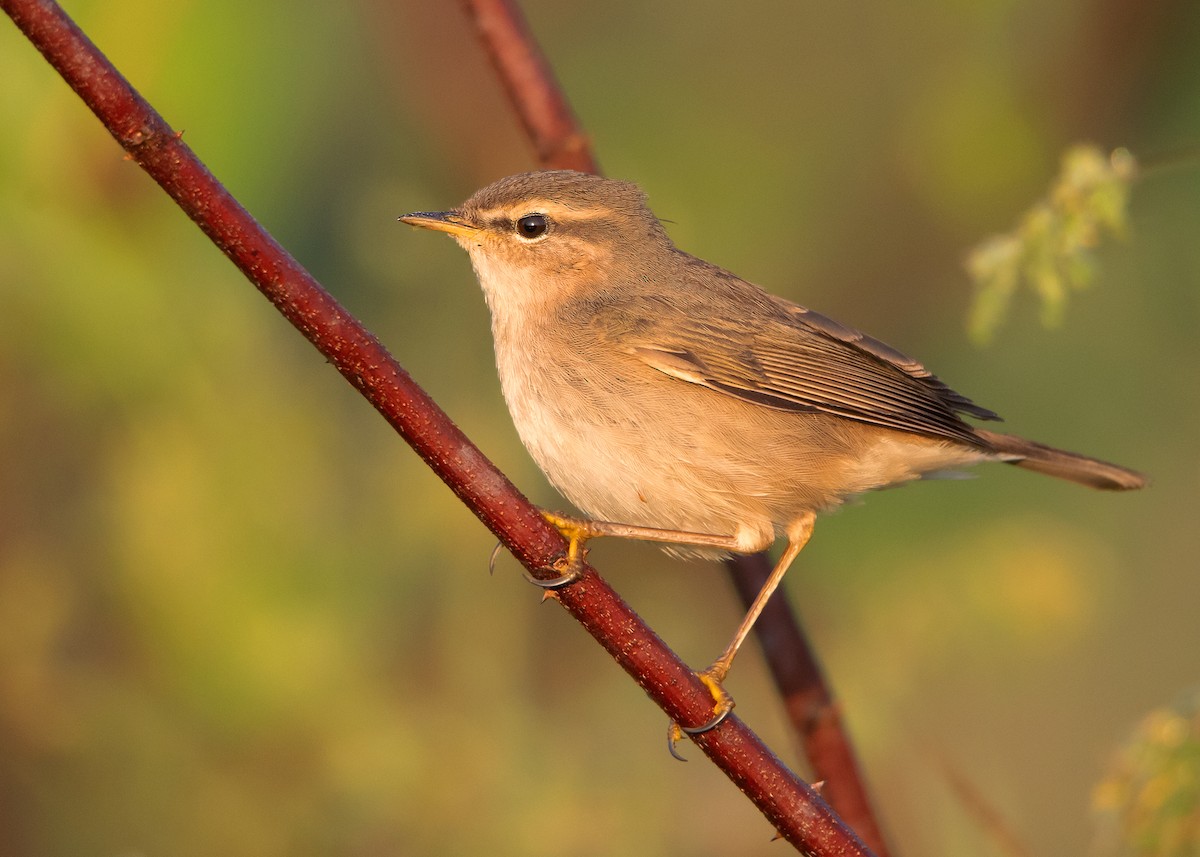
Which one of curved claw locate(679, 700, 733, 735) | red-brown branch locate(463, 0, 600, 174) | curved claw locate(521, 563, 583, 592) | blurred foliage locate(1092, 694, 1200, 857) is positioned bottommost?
curved claw locate(679, 700, 733, 735)

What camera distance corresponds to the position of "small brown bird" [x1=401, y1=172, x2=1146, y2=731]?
3531 millimetres

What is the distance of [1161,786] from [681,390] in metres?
1.54

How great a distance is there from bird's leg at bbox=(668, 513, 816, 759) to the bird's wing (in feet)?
1.14

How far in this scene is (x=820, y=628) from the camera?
4.96 m

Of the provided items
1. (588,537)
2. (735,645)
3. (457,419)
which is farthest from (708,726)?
(457,419)

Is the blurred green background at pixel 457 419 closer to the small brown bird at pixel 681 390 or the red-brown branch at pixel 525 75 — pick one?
the small brown bird at pixel 681 390

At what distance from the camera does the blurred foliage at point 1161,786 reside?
2.64m

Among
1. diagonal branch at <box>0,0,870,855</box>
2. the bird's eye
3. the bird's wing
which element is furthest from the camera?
the bird's eye

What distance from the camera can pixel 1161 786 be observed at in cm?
268

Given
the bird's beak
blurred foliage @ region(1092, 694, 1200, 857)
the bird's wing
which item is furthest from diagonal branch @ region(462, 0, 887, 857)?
blurred foliage @ region(1092, 694, 1200, 857)

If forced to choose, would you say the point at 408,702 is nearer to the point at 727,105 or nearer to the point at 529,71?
the point at 529,71

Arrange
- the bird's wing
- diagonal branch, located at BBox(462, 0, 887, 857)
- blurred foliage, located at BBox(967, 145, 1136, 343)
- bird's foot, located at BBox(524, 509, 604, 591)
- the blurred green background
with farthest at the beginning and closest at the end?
the blurred green background, the bird's wing, diagonal branch, located at BBox(462, 0, 887, 857), blurred foliage, located at BBox(967, 145, 1136, 343), bird's foot, located at BBox(524, 509, 604, 591)

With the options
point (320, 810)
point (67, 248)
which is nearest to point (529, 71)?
point (67, 248)

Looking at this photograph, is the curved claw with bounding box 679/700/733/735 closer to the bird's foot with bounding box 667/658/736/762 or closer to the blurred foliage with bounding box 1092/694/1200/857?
the bird's foot with bounding box 667/658/736/762
